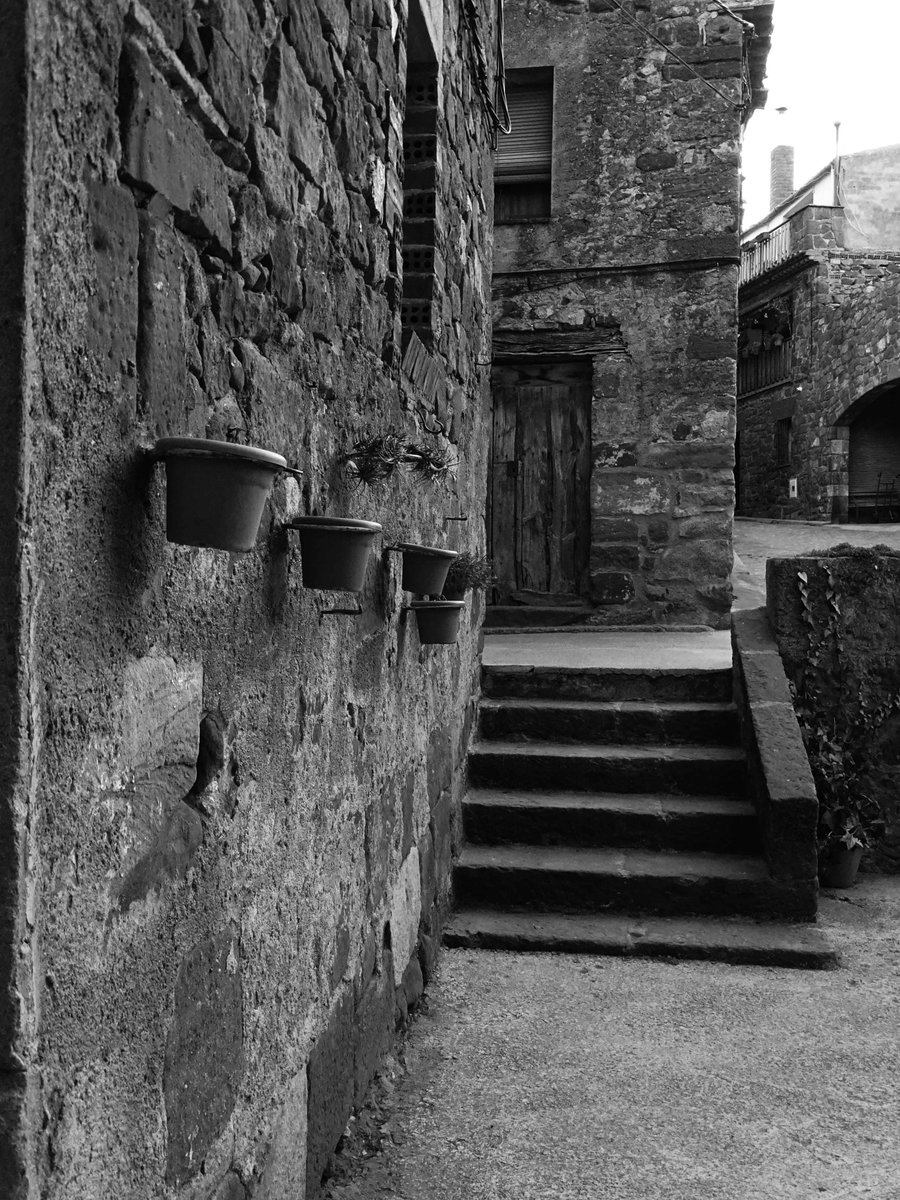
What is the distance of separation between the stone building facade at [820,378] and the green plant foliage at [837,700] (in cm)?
1250

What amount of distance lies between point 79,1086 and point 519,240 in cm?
A: 729

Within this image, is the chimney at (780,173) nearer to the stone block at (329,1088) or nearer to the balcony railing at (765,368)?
the balcony railing at (765,368)

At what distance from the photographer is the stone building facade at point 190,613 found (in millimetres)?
1065

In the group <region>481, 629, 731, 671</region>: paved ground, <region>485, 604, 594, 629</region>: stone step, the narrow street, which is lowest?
the narrow street

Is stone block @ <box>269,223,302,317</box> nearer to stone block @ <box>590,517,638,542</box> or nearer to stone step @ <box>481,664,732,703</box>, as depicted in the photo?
stone step @ <box>481,664,732,703</box>

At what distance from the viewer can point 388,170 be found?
267cm

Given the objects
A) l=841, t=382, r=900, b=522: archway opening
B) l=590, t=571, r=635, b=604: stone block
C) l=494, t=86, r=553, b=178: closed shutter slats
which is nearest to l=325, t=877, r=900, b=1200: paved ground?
l=590, t=571, r=635, b=604: stone block

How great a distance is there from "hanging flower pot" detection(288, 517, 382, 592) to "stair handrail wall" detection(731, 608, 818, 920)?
8.17 ft

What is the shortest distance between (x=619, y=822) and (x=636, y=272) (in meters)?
4.71

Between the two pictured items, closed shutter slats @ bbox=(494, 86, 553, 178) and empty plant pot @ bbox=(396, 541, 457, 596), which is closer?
empty plant pot @ bbox=(396, 541, 457, 596)

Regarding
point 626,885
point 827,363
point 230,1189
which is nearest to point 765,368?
point 827,363

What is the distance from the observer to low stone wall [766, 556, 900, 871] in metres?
4.63

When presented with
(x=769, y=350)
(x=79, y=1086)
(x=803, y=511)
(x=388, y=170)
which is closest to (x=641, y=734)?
(x=388, y=170)

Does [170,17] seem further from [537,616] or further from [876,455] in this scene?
[876,455]
